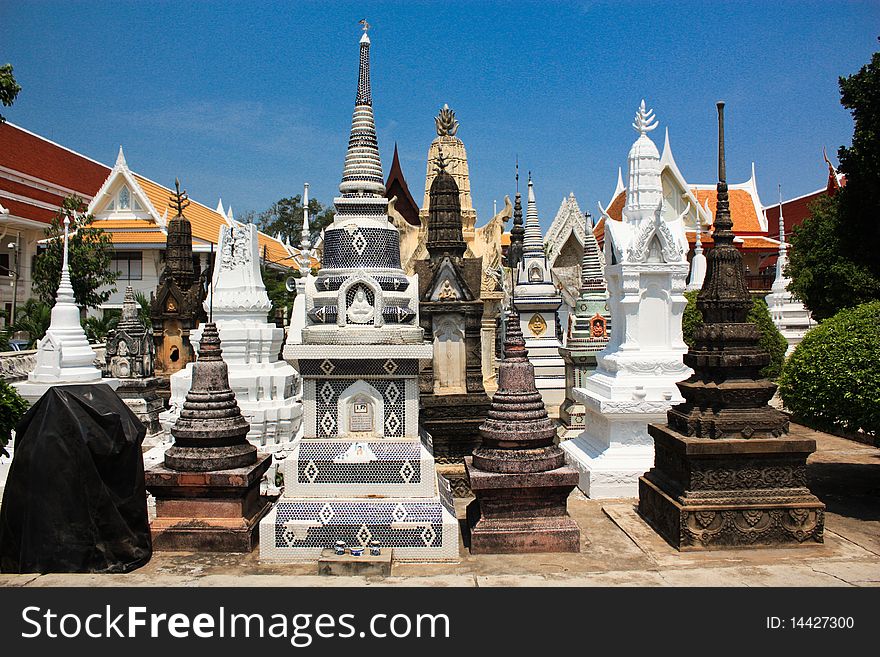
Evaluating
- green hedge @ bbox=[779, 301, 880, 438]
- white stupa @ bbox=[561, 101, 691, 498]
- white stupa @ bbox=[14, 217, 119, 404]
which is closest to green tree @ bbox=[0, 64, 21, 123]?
white stupa @ bbox=[14, 217, 119, 404]

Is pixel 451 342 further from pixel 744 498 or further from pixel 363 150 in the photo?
pixel 744 498

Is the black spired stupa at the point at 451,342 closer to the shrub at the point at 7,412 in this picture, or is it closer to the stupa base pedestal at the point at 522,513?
the stupa base pedestal at the point at 522,513

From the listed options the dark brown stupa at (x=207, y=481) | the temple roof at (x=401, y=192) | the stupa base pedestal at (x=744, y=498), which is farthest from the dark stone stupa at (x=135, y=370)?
the temple roof at (x=401, y=192)

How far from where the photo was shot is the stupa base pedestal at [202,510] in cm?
709

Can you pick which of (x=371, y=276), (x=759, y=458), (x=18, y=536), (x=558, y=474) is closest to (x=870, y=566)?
(x=759, y=458)

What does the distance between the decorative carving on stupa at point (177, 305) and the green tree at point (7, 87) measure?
473 centimetres

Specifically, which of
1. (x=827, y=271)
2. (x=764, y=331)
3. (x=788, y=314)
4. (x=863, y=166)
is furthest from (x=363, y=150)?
(x=788, y=314)

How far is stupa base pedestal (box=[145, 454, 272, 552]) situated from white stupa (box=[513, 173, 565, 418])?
39.5 ft

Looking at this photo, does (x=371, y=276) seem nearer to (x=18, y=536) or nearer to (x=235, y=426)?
(x=235, y=426)

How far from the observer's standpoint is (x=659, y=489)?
7746mm

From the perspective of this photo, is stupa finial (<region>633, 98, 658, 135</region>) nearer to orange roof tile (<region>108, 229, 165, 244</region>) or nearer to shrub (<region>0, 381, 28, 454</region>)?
shrub (<region>0, 381, 28, 454</region>)

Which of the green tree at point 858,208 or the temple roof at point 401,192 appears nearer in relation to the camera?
the green tree at point 858,208

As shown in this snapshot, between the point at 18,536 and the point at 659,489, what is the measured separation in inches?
256

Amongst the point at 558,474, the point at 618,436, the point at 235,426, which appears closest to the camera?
the point at 558,474
